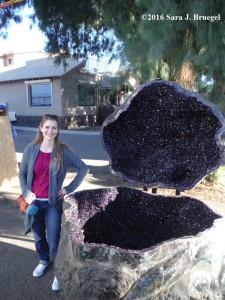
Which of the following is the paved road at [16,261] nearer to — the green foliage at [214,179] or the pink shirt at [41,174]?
the pink shirt at [41,174]

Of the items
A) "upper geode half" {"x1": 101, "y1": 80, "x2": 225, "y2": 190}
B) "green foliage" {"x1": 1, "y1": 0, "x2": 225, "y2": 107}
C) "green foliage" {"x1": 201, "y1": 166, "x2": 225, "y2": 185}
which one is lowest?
"green foliage" {"x1": 201, "y1": 166, "x2": 225, "y2": 185}

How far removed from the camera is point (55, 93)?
19.4 metres

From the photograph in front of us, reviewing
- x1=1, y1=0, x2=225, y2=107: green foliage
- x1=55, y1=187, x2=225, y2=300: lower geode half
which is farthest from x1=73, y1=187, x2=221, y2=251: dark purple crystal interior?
x1=1, y1=0, x2=225, y2=107: green foliage

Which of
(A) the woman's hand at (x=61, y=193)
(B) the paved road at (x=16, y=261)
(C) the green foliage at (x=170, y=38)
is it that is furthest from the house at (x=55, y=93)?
(A) the woman's hand at (x=61, y=193)

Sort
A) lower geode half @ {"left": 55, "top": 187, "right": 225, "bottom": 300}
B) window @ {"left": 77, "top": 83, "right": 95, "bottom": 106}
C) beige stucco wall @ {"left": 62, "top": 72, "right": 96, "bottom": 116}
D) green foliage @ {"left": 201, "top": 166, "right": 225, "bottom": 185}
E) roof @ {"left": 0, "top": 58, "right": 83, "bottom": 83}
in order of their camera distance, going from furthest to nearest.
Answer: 1. window @ {"left": 77, "top": 83, "right": 95, "bottom": 106}
2. beige stucco wall @ {"left": 62, "top": 72, "right": 96, "bottom": 116}
3. roof @ {"left": 0, "top": 58, "right": 83, "bottom": 83}
4. green foliage @ {"left": 201, "top": 166, "right": 225, "bottom": 185}
5. lower geode half @ {"left": 55, "top": 187, "right": 225, "bottom": 300}

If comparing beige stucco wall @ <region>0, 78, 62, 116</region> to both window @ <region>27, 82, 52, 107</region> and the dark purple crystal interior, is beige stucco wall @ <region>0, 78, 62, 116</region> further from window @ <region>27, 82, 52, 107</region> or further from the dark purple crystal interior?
the dark purple crystal interior

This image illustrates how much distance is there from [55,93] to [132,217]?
682 inches

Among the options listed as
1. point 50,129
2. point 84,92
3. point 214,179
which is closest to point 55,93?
point 84,92

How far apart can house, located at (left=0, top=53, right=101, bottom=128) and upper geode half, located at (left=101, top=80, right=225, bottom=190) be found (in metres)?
16.5

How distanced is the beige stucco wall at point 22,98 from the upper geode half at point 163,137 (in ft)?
55.3

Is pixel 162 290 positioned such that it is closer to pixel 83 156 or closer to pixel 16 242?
pixel 16 242

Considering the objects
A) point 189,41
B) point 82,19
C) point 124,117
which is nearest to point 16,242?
point 124,117

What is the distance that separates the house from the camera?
19.3 meters

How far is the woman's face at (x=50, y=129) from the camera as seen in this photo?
2.74 m
